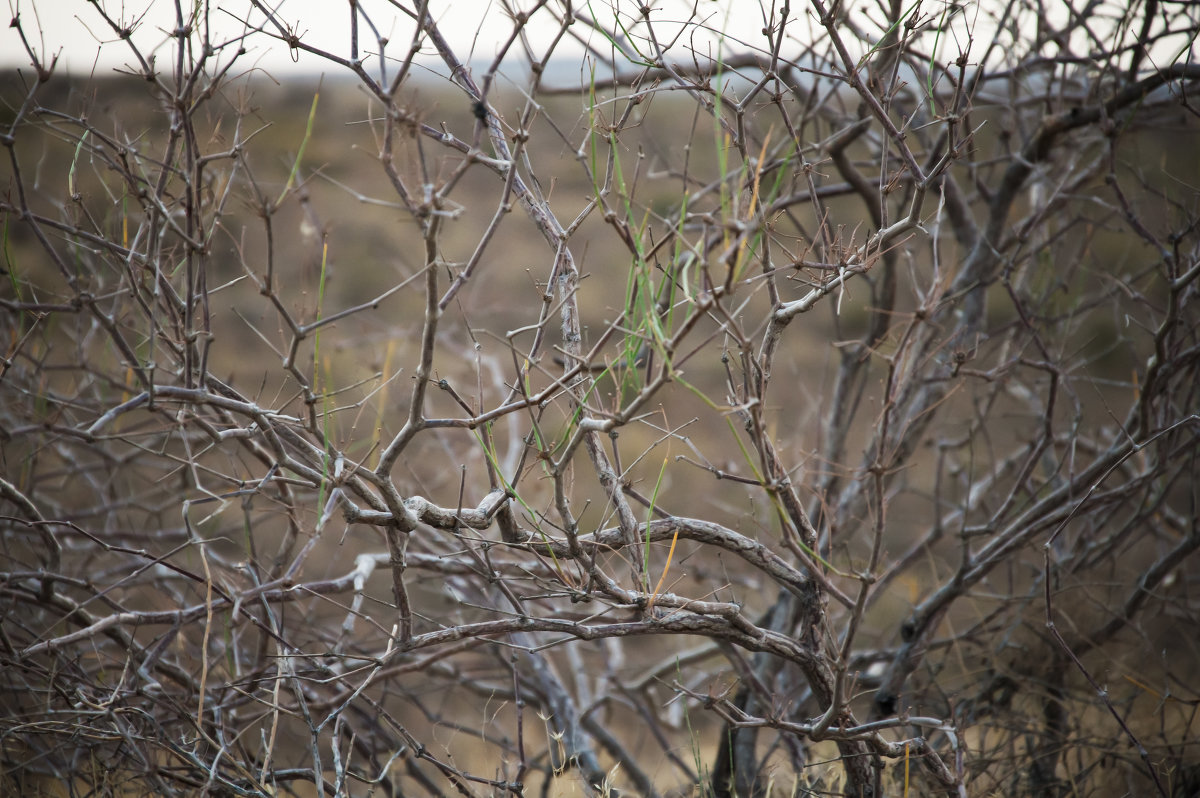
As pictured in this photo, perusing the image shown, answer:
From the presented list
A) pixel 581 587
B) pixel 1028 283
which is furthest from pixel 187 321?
pixel 1028 283

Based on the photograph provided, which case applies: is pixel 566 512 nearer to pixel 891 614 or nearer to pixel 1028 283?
Answer: pixel 1028 283

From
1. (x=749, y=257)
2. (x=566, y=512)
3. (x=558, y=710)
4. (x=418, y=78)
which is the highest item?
(x=418, y=78)

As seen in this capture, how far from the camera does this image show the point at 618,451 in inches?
104

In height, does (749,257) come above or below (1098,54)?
below

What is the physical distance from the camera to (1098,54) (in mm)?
2314

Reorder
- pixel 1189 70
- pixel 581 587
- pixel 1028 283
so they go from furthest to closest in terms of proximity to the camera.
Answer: pixel 1028 283 < pixel 1189 70 < pixel 581 587

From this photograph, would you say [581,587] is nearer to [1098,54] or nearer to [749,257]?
[749,257]

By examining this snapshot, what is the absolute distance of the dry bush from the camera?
132 centimetres

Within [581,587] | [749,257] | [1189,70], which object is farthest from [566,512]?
[1189,70]

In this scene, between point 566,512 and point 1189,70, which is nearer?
point 566,512

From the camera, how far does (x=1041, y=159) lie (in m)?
2.54

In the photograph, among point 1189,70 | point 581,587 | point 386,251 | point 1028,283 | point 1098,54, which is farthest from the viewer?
point 386,251

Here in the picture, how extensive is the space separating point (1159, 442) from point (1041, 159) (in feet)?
2.98

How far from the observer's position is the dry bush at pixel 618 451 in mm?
1320
